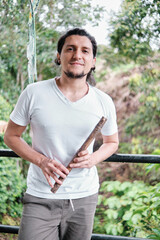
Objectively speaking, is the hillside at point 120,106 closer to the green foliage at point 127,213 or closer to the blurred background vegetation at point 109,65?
the blurred background vegetation at point 109,65

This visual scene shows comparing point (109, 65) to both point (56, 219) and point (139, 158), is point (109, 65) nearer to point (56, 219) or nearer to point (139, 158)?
point (139, 158)

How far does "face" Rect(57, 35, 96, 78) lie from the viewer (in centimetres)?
113

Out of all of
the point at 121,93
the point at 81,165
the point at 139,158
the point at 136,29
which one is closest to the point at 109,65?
the point at 121,93

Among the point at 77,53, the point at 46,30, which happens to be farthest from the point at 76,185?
the point at 46,30

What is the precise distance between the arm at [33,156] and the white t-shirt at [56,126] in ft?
0.14

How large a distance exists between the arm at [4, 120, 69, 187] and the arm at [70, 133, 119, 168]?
0.06 metres

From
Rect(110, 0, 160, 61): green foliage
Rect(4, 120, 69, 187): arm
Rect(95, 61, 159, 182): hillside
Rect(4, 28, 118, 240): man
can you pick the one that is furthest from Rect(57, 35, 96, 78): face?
Rect(95, 61, 159, 182): hillside

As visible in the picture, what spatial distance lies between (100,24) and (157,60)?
0.61 meters

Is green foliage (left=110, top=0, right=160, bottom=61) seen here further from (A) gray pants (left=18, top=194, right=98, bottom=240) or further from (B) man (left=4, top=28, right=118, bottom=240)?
(A) gray pants (left=18, top=194, right=98, bottom=240)

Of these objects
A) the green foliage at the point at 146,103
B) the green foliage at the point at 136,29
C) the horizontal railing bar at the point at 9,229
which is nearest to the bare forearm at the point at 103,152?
the horizontal railing bar at the point at 9,229

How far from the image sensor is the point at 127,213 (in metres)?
2.47

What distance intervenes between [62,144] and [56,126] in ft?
0.26

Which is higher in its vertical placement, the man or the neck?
the neck

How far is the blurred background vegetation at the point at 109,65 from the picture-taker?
6.80ft
